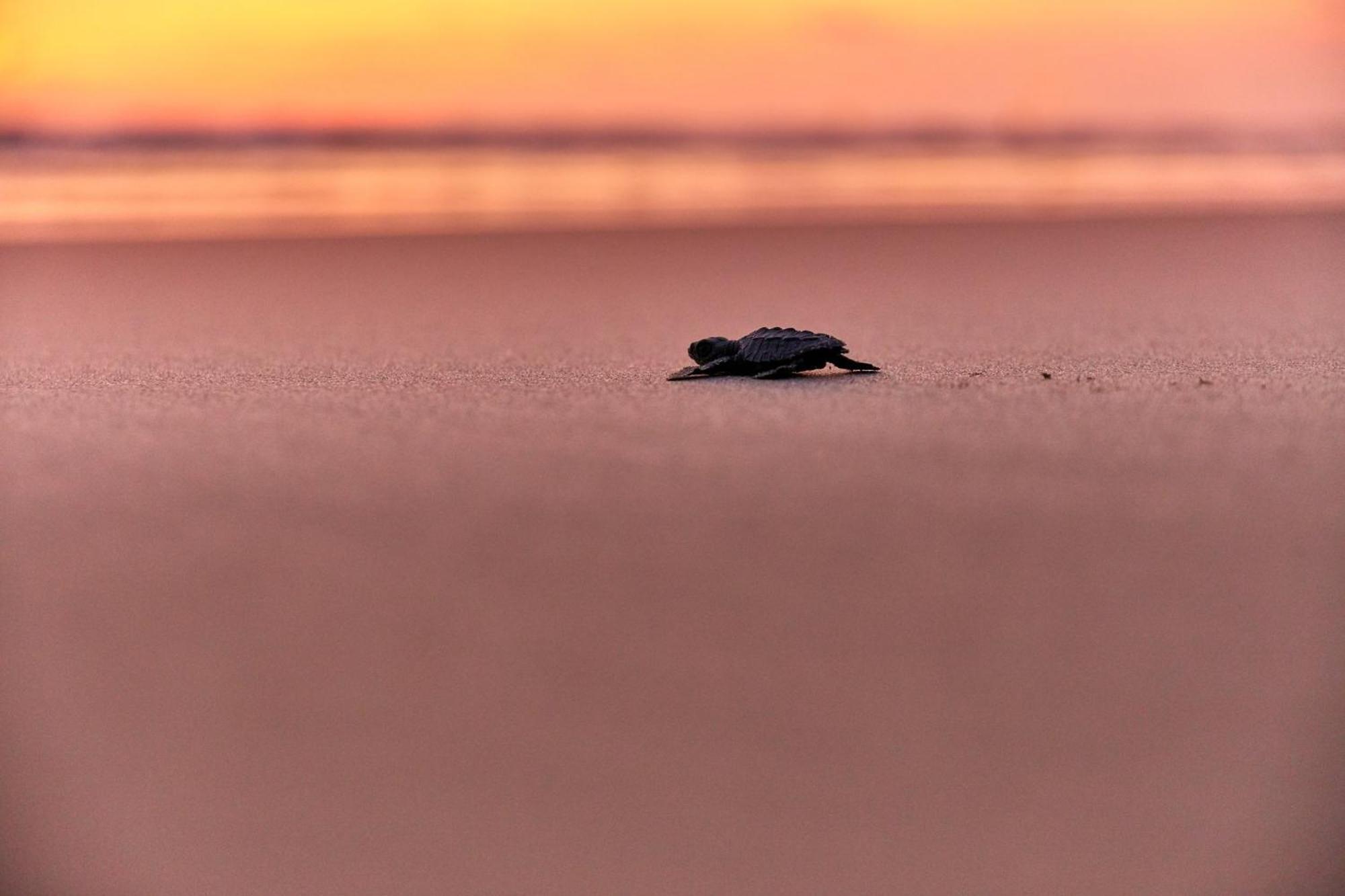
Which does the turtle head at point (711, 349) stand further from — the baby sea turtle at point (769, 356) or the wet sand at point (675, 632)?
the wet sand at point (675, 632)

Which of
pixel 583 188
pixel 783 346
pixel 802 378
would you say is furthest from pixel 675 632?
pixel 583 188

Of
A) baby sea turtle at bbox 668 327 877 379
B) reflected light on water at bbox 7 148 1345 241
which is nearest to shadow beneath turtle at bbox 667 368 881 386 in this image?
baby sea turtle at bbox 668 327 877 379

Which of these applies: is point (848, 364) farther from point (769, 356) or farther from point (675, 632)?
point (675, 632)

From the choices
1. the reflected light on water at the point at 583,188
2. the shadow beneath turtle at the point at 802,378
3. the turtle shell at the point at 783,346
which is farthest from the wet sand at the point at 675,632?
the reflected light on water at the point at 583,188

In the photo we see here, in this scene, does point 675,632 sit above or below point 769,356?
below

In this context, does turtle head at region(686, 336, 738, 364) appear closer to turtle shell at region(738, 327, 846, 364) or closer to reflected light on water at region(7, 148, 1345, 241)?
turtle shell at region(738, 327, 846, 364)

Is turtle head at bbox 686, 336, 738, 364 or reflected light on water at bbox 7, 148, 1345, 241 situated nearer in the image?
turtle head at bbox 686, 336, 738, 364

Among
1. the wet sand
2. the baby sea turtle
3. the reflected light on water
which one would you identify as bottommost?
Answer: the wet sand
